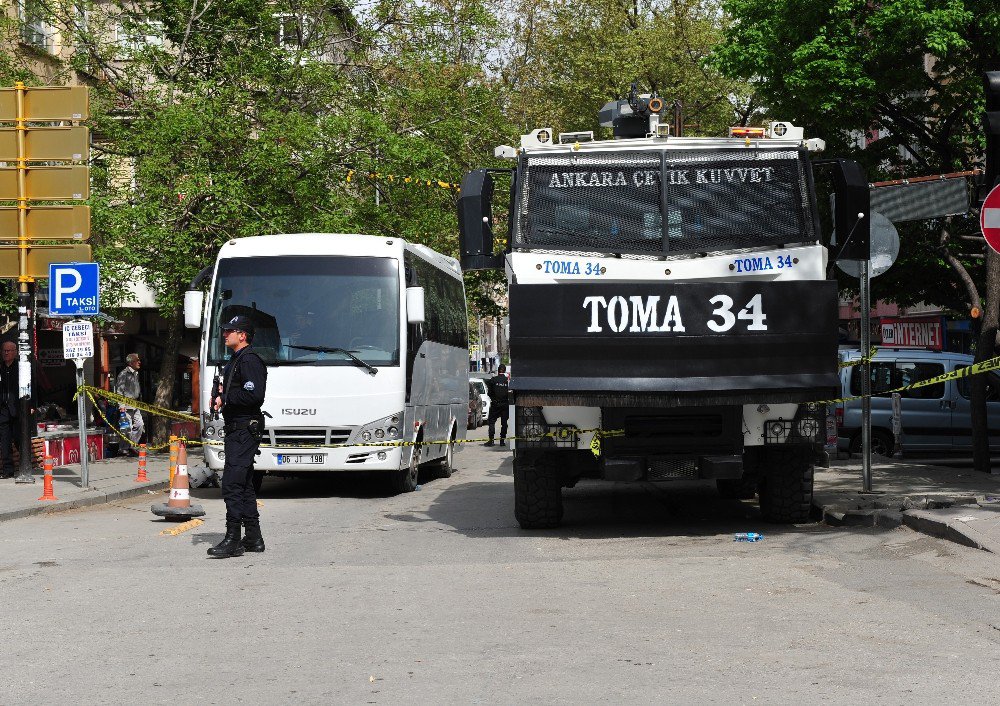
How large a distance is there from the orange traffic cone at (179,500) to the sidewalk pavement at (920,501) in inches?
245

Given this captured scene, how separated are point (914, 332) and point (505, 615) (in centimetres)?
3799

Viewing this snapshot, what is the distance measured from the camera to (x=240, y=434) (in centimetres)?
1152

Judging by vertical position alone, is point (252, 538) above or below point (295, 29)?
below

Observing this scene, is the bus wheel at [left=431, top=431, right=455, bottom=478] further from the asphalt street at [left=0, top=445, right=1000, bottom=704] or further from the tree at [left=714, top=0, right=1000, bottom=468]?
the tree at [left=714, top=0, right=1000, bottom=468]

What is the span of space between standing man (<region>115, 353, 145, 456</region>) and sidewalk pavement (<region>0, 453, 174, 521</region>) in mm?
3542

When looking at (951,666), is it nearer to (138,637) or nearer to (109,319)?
(138,637)

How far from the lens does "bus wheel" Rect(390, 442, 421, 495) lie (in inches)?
727

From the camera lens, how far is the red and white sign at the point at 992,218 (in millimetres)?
10680

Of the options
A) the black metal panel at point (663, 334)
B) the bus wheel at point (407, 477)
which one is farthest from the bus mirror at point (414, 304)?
the black metal panel at point (663, 334)

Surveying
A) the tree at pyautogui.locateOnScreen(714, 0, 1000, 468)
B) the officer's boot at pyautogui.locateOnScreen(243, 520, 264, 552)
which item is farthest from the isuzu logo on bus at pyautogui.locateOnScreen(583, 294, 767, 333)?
the tree at pyautogui.locateOnScreen(714, 0, 1000, 468)

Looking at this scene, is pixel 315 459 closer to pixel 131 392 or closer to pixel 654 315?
pixel 654 315

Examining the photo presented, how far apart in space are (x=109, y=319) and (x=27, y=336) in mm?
7344

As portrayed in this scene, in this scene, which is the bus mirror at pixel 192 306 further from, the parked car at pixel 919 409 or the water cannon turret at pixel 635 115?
the parked car at pixel 919 409

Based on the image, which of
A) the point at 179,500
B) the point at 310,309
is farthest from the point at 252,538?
the point at 310,309
